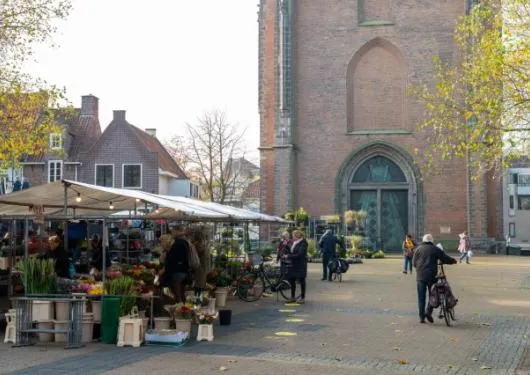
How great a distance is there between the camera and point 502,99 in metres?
14.7

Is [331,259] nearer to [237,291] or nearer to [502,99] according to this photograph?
[237,291]

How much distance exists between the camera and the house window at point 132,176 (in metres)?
50.7

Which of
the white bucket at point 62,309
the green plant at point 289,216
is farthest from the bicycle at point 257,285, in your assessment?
the green plant at point 289,216

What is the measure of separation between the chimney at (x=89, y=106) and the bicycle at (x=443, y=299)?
44513mm

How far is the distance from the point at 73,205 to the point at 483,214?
27.4 metres

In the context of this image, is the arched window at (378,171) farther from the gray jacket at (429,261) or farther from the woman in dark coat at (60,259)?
the woman in dark coat at (60,259)

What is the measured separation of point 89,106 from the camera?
2158 inches

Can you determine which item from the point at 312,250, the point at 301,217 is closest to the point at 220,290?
the point at 312,250

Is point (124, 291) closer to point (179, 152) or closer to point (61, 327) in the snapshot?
point (61, 327)

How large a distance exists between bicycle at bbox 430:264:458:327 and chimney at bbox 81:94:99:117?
146ft

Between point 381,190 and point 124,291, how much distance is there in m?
30.8

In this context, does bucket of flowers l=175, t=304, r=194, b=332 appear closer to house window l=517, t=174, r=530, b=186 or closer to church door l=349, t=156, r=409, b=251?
church door l=349, t=156, r=409, b=251

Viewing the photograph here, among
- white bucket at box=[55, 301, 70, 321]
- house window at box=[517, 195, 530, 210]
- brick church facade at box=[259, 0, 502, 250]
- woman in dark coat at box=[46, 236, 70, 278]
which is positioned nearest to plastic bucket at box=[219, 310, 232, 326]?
white bucket at box=[55, 301, 70, 321]

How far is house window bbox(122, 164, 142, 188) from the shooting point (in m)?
50.7
